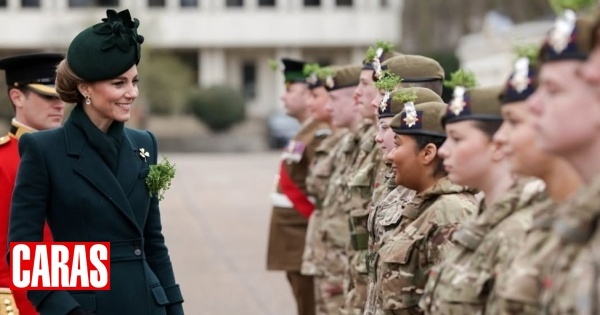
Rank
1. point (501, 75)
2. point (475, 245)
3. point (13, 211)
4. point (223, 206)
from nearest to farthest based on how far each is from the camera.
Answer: point (475, 245), point (13, 211), point (223, 206), point (501, 75)

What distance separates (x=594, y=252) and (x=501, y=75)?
25696 mm

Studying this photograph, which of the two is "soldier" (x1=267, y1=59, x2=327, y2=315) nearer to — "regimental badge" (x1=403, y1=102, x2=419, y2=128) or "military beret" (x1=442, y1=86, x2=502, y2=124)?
"regimental badge" (x1=403, y1=102, x2=419, y2=128)

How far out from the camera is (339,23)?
2586 inches

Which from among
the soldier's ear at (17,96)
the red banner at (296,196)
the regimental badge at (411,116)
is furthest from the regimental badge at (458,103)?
the red banner at (296,196)

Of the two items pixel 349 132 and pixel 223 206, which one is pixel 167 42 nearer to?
pixel 223 206

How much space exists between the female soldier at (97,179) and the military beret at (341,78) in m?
3.74

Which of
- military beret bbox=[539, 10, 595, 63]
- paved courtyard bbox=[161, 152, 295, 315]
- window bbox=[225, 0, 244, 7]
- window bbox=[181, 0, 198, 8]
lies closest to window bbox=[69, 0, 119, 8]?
window bbox=[181, 0, 198, 8]

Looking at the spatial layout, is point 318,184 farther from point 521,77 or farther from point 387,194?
point 521,77

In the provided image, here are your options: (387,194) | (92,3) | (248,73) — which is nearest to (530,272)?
(387,194)

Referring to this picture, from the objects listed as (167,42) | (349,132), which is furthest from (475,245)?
(167,42)

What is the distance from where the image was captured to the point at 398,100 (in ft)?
20.2

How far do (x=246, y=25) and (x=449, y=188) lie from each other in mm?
60521

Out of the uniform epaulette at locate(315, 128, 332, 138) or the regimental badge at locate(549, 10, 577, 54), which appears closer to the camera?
the regimental badge at locate(549, 10, 577, 54)

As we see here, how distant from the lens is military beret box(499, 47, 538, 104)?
4.01 meters
